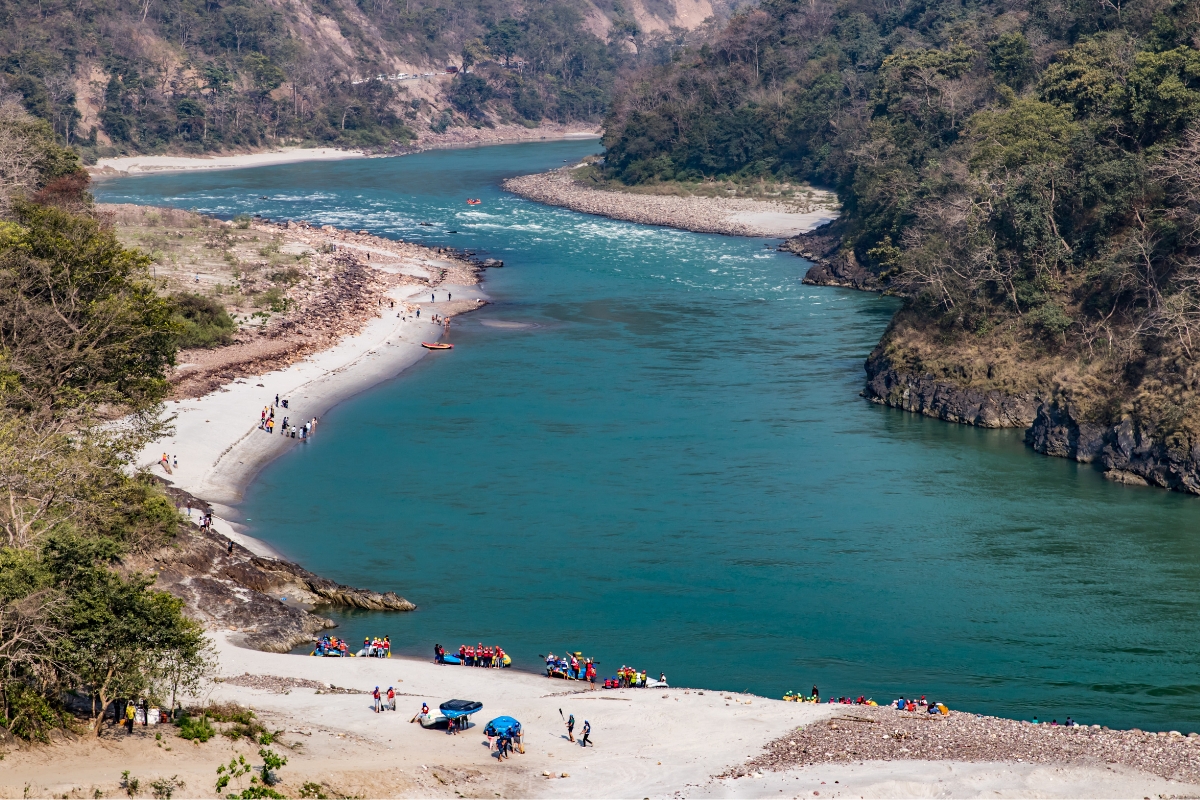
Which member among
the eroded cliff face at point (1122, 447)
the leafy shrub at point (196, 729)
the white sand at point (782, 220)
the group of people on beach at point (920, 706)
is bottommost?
the group of people on beach at point (920, 706)

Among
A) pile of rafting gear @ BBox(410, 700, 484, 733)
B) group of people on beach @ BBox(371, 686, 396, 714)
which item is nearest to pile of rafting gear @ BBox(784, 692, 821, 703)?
pile of rafting gear @ BBox(410, 700, 484, 733)

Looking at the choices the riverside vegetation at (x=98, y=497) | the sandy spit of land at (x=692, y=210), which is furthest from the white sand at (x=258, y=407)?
the sandy spit of land at (x=692, y=210)

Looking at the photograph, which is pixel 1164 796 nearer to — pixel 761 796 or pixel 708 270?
pixel 761 796

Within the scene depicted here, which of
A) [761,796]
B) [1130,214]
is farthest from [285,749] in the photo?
[1130,214]

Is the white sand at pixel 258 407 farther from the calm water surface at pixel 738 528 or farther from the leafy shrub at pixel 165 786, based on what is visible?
the leafy shrub at pixel 165 786

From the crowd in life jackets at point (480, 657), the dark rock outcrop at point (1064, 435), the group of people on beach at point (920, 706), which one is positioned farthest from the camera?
the dark rock outcrop at point (1064, 435)

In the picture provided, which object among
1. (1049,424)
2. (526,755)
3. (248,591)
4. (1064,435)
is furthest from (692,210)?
(526,755)

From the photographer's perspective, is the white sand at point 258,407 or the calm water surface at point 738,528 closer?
the calm water surface at point 738,528
